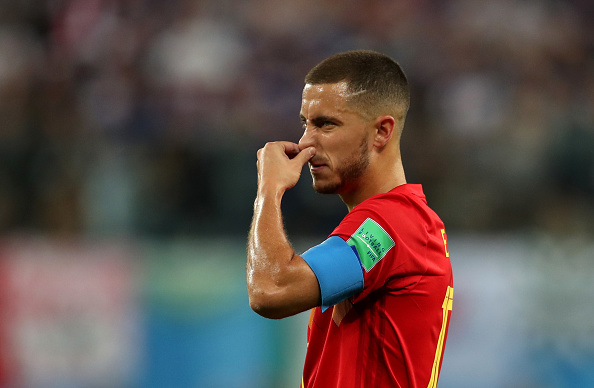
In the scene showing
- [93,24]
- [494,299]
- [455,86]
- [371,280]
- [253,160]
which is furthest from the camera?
[93,24]

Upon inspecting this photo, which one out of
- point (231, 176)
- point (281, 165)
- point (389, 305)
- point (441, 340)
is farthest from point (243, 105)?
point (389, 305)

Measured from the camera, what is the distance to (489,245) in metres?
7.21

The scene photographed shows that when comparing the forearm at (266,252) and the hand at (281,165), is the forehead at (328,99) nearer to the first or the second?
the hand at (281,165)

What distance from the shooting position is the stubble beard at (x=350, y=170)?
302 centimetres

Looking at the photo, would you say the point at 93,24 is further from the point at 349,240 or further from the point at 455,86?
the point at 349,240

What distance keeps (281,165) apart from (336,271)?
54 centimetres

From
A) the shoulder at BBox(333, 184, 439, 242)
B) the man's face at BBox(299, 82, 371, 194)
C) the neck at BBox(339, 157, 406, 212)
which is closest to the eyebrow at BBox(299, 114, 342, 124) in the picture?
the man's face at BBox(299, 82, 371, 194)

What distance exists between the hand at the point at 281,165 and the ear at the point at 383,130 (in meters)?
0.27

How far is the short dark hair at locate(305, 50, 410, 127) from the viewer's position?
305 cm

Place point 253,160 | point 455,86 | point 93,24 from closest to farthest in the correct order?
1. point 253,160
2. point 455,86
3. point 93,24

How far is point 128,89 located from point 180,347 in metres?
3.14

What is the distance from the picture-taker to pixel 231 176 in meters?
7.70

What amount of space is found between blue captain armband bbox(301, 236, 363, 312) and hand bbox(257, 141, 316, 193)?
0.36m

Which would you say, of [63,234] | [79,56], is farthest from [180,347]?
[79,56]
